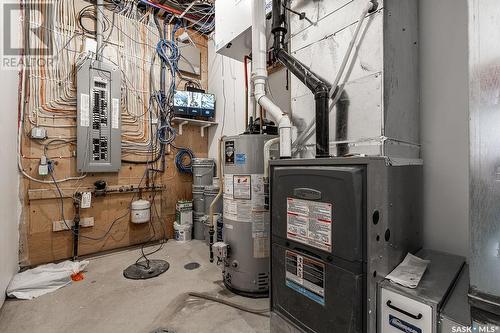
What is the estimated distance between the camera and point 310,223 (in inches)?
42.8

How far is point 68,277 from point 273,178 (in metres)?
2.21

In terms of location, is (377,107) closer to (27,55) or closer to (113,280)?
(113,280)

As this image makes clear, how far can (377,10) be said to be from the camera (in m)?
1.17

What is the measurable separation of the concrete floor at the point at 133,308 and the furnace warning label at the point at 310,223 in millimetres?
830

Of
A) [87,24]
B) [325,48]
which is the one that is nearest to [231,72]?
[87,24]

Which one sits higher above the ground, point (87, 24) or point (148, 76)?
point (87, 24)

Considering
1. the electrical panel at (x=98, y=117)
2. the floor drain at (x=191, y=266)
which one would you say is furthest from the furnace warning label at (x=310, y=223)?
the electrical panel at (x=98, y=117)

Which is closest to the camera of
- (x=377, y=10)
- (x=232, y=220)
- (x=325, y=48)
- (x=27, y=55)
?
(x=377, y=10)

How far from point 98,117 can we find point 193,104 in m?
1.20

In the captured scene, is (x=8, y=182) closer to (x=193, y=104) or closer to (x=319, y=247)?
(x=193, y=104)

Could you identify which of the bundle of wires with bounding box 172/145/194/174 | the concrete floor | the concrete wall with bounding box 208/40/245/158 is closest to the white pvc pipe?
the concrete wall with bounding box 208/40/245/158

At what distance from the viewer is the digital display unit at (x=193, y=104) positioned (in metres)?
3.30

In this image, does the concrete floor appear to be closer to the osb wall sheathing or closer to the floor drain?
the floor drain

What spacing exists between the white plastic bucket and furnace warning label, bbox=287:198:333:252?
2.43 m
